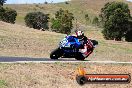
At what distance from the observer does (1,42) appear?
41.5 meters

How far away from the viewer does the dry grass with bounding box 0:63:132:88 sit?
18906mm

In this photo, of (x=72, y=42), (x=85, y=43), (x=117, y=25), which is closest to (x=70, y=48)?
(x=72, y=42)

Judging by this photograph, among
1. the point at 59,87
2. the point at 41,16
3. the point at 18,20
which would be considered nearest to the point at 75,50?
the point at 59,87

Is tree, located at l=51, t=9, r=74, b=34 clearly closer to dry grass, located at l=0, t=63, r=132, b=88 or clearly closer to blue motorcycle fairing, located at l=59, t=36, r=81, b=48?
blue motorcycle fairing, located at l=59, t=36, r=81, b=48

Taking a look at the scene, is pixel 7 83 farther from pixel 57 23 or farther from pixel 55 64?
pixel 57 23

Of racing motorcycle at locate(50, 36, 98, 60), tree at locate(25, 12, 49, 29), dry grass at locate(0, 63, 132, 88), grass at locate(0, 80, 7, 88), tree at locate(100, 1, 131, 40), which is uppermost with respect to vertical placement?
racing motorcycle at locate(50, 36, 98, 60)

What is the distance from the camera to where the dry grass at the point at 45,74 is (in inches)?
744

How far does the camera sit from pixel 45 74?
21000 mm

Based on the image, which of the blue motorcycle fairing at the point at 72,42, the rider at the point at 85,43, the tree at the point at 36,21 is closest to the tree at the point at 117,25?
the tree at the point at 36,21

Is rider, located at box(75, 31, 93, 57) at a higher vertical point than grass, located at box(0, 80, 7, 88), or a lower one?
higher

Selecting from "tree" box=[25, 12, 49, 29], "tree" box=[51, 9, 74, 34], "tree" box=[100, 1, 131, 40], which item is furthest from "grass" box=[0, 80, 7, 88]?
"tree" box=[25, 12, 49, 29]

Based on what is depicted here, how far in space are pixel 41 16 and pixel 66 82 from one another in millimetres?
107536

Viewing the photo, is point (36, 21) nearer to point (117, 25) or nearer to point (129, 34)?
point (117, 25)

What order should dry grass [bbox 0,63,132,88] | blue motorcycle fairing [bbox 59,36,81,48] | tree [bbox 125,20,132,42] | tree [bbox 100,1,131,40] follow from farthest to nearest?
tree [bbox 125,20,132,42]
tree [bbox 100,1,131,40]
blue motorcycle fairing [bbox 59,36,81,48]
dry grass [bbox 0,63,132,88]
